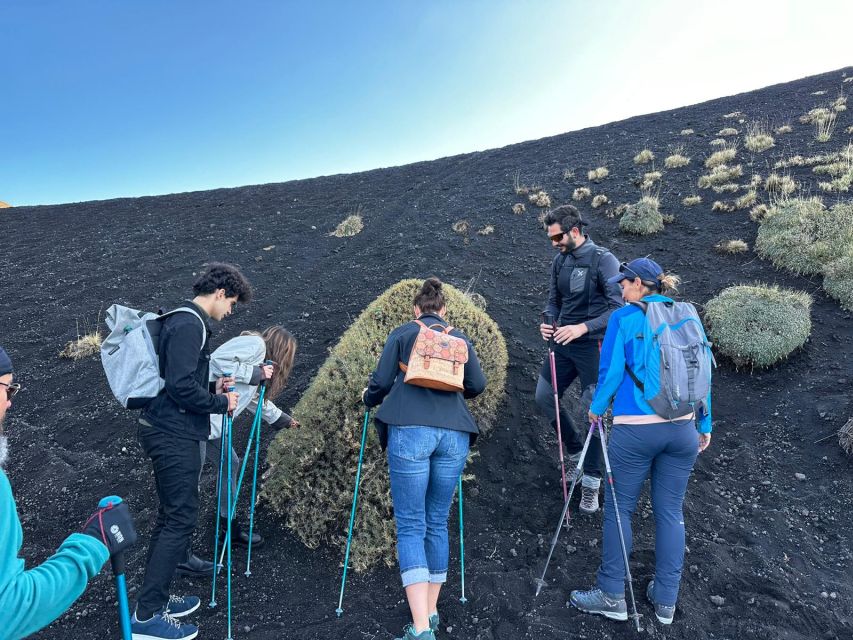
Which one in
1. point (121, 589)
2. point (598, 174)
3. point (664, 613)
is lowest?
point (664, 613)

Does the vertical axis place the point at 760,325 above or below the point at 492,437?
above

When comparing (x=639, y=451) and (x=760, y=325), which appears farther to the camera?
(x=760, y=325)

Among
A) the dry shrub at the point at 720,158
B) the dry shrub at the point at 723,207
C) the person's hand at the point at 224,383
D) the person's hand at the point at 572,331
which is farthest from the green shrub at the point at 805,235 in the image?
the person's hand at the point at 224,383

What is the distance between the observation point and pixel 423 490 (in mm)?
2734

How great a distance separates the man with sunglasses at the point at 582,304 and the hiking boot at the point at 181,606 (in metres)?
2.90

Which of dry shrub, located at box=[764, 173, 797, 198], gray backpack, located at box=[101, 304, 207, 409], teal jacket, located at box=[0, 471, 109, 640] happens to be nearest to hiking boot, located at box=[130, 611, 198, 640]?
gray backpack, located at box=[101, 304, 207, 409]

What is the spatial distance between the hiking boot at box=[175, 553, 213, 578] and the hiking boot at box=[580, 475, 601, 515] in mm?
2866

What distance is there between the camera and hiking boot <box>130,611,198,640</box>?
110 inches

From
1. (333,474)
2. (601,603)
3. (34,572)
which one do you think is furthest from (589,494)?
(34,572)

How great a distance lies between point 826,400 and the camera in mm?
5191

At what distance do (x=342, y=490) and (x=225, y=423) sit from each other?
0.98 metres

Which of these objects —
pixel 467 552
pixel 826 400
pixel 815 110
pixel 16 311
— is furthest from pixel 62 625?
pixel 815 110

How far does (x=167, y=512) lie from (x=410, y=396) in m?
1.58

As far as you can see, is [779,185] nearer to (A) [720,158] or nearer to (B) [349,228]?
(A) [720,158]
